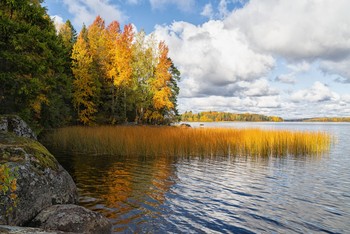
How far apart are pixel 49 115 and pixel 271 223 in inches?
780

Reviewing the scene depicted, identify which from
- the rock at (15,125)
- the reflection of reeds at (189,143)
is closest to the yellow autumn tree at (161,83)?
the reflection of reeds at (189,143)

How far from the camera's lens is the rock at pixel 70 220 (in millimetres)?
4918

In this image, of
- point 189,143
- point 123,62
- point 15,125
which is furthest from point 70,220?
point 123,62

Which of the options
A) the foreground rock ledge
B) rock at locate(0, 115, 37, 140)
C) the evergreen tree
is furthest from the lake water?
the evergreen tree

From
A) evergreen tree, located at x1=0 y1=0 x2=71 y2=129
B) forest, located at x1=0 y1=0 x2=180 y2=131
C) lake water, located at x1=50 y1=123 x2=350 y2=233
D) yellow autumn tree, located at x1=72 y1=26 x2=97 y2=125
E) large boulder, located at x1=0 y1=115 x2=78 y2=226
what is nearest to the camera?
large boulder, located at x1=0 y1=115 x2=78 y2=226

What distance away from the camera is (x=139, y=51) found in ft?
104

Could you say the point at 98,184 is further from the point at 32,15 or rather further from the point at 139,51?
the point at 139,51

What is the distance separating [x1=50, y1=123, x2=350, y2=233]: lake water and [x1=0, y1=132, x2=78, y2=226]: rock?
1.12 metres

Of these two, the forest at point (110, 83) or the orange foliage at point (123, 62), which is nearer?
the forest at point (110, 83)

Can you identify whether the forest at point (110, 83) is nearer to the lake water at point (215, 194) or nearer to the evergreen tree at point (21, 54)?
the evergreen tree at point (21, 54)

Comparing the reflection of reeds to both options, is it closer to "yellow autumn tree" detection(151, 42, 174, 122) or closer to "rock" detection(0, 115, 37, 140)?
"rock" detection(0, 115, 37, 140)

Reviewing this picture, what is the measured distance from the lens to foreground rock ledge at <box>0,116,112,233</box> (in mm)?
4914

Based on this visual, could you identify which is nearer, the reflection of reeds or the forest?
the reflection of reeds

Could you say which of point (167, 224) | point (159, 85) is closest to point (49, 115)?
point (159, 85)
